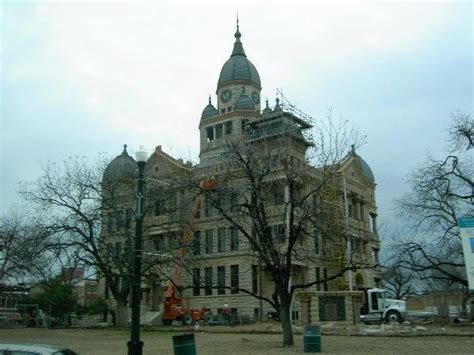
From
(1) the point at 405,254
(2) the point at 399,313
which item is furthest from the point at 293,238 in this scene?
(2) the point at 399,313

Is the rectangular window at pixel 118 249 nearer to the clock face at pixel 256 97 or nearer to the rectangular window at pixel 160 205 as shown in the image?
the rectangular window at pixel 160 205

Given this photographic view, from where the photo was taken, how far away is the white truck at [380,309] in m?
44.8

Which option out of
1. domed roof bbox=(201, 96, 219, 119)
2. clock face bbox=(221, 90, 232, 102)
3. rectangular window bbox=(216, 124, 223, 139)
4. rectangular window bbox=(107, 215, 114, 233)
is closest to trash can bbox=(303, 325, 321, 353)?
rectangular window bbox=(107, 215, 114, 233)

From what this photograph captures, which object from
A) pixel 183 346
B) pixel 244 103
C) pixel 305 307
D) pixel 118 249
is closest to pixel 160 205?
pixel 118 249

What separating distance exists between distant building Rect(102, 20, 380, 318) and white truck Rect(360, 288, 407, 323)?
4.87 metres

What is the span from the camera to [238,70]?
71375 mm

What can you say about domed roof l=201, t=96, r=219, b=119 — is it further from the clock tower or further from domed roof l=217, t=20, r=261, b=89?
domed roof l=217, t=20, r=261, b=89

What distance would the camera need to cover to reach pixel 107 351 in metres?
21.7

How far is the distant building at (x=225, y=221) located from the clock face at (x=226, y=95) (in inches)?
4.9

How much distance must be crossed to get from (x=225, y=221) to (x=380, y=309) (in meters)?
17.8

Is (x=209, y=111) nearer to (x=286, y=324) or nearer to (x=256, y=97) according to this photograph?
(x=256, y=97)

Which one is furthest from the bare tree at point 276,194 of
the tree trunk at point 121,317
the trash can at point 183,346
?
the tree trunk at point 121,317

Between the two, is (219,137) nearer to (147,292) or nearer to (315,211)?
(147,292)

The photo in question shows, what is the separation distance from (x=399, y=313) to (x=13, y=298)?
147ft
